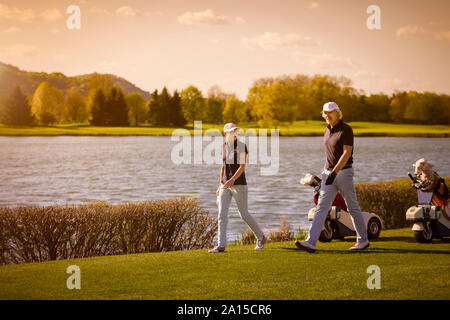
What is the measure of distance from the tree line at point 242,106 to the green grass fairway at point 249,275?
9326 cm

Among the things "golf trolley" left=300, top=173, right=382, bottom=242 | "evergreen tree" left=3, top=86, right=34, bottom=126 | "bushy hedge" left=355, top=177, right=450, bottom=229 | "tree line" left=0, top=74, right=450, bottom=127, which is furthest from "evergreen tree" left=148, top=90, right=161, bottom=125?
"golf trolley" left=300, top=173, right=382, bottom=242

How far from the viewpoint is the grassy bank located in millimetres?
99312

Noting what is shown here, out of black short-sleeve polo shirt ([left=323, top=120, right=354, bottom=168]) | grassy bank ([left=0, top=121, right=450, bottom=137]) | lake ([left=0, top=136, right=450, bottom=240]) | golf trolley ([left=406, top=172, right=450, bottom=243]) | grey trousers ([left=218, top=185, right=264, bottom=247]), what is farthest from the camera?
grassy bank ([left=0, top=121, right=450, bottom=137])

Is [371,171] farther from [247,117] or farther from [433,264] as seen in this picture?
[247,117]

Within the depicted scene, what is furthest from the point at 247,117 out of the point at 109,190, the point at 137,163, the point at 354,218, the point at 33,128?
the point at 354,218

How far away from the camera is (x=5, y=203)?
2881 centimetres

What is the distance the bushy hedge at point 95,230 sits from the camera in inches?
413

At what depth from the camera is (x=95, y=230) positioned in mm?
10953

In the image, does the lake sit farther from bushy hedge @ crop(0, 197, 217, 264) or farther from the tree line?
the tree line

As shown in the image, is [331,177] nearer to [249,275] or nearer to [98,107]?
[249,275]

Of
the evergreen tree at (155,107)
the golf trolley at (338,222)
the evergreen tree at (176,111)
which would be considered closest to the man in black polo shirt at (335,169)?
the golf trolley at (338,222)

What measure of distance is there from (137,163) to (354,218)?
49967 mm

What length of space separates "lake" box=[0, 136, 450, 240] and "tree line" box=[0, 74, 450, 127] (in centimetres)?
4295

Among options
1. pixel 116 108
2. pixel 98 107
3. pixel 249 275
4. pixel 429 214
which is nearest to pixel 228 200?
pixel 249 275
